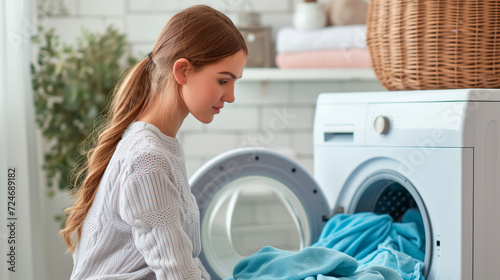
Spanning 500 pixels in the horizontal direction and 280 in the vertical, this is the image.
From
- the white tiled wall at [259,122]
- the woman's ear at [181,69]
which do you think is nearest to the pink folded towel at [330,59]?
the white tiled wall at [259,122]

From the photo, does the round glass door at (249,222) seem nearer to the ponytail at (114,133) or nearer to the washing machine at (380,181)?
the washing machine at (380,181)

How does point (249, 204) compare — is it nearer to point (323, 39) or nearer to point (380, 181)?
point (380, 181)

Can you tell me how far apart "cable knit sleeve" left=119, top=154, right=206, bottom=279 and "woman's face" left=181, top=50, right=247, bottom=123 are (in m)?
0.17

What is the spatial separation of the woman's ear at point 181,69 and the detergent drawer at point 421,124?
0.63 meters

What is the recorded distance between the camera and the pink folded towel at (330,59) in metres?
2.30

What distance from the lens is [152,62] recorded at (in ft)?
3.95

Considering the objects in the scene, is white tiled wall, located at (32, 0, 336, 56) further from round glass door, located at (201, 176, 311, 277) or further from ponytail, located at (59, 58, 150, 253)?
ponytail, located at (59, 58, 150, 253)

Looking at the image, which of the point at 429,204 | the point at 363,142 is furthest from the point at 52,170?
the point at 429,204

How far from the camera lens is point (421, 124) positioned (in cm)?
141

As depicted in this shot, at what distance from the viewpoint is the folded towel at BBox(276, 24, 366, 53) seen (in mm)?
2271

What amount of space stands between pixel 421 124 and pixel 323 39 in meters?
0.98

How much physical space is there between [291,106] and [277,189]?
96cm

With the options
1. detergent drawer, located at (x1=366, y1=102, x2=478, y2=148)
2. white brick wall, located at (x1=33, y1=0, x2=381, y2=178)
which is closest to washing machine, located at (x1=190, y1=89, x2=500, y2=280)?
detergent drawer, located at (x1=366, y1=102, x2=478, y2=148)

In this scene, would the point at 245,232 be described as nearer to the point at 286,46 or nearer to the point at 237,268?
the point at 237,268
